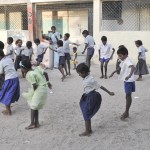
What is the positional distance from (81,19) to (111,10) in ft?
4.81

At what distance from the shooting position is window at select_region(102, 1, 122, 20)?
13.9 m

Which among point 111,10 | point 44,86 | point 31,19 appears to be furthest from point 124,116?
point 31,19

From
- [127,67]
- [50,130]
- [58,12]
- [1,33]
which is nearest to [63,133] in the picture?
[50,130]

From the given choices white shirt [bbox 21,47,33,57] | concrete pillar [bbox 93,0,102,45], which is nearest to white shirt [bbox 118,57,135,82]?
white shirt [bbox 21,47,33,57]

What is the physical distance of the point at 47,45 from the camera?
12.4m

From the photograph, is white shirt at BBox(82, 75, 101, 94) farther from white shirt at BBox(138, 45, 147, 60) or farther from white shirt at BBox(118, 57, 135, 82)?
white shirt at BBox(138, 45, 147, 60)

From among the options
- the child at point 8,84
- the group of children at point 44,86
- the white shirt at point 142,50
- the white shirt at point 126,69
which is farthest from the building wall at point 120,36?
the white shirt at point 126,69

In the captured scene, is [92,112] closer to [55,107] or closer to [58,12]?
[55,107]

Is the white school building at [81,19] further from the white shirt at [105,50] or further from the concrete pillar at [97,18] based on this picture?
the white shirt at [105,50]

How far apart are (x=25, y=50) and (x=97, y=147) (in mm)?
6442

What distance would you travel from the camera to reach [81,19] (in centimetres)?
1498

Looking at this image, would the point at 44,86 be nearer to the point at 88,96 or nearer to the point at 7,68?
the point at 88,96

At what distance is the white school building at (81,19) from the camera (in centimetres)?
1368

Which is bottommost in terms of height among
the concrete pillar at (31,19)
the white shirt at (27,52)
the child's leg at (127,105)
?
the child's leg at (127,105)
